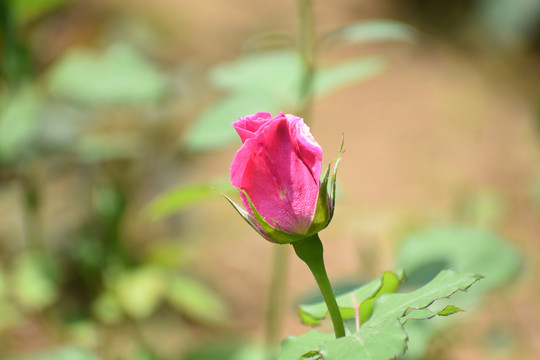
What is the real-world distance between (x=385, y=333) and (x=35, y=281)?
1.00 m

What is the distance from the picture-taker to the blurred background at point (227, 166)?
119cm

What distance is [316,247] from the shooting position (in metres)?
0.53

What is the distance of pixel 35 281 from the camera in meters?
1.27

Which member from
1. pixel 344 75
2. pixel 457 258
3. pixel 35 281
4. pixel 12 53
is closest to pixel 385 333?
pixel 457 258

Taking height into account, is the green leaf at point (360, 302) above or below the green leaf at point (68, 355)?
above

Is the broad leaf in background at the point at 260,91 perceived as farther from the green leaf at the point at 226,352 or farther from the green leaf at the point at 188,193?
the green leaf at the point at 226,352

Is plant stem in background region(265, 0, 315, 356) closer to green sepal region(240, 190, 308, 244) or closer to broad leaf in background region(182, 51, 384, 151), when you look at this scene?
broad leaf in background region(182, 51, 384, 151)

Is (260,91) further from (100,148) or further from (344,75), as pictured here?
(100,148)

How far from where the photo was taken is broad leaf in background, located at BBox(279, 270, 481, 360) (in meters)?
0.44

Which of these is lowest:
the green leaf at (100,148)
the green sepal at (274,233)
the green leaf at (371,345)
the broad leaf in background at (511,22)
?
the green leaf at (371,345)

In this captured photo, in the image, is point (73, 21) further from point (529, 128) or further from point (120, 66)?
point (529, 128)

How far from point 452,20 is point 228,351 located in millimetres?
2805

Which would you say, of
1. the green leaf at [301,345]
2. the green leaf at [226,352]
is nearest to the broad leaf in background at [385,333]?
the green leaf at [301,345]

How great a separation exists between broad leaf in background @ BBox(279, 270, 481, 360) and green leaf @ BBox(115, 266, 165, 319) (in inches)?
30.3
